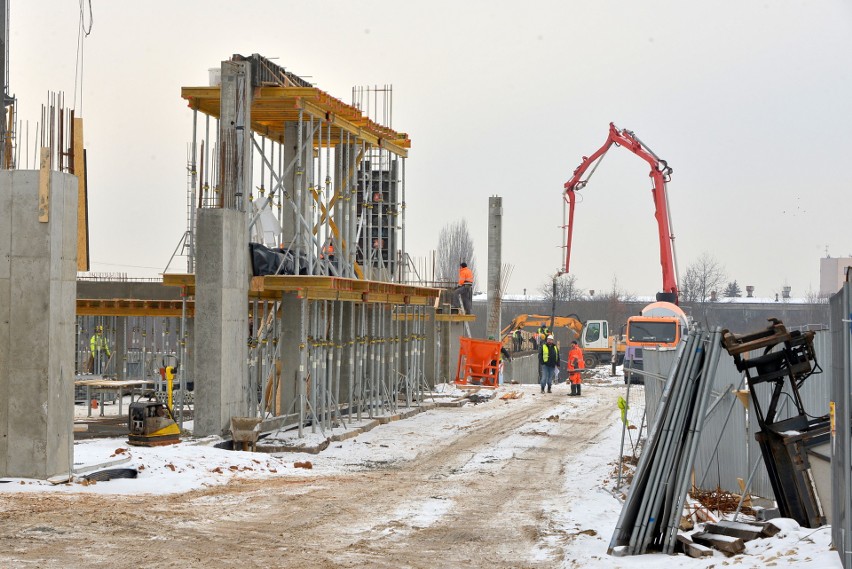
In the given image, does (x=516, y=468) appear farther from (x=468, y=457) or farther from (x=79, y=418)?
(x=79, y=418)

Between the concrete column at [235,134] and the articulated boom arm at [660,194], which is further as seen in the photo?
the articulated boom arm at [660,194]

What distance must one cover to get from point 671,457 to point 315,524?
12.6 ft

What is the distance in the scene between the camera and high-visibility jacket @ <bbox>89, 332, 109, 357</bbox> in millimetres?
29453

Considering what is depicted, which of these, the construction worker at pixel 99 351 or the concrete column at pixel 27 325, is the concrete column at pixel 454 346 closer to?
the construction worker at pixel 99 351

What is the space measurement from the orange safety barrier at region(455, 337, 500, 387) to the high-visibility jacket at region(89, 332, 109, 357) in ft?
37.0

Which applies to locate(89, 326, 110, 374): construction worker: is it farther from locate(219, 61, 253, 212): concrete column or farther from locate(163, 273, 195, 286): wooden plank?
locate(219, 61, 253, 212): concrete column

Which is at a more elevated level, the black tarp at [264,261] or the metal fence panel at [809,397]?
the black tarp at [264,261]

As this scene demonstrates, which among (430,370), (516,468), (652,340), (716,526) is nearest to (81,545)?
(716,526)

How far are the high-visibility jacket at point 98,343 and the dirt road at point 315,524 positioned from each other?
15.1 meters

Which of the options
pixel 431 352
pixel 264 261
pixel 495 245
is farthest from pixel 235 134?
pixel 495 245

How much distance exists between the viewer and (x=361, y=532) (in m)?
11.0

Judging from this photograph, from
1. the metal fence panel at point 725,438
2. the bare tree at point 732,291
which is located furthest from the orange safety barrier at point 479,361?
the bare tree at point 732,291

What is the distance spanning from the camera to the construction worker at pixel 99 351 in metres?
29.6

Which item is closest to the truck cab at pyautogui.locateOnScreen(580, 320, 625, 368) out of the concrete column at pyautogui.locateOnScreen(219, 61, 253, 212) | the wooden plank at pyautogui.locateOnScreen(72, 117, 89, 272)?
the wooden plank at pyautogui.locateOnScreen(72, 117, 89, 272)
